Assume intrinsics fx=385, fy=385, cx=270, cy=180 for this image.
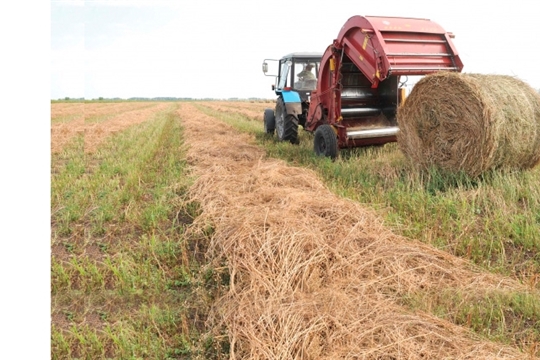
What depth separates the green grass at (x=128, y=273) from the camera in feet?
8.22

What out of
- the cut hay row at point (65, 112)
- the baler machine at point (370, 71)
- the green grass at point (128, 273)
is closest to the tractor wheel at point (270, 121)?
the baler machine at point (370, 71)

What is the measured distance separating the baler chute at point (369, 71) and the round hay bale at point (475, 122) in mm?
852

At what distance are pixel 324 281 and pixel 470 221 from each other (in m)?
2.05

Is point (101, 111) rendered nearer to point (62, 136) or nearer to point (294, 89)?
point (62, 136)

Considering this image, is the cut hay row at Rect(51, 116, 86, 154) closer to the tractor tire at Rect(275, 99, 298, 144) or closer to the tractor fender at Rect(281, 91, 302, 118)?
the tractor tire at Rect(275, 99, 298, 144)

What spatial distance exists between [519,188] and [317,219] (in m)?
2.75

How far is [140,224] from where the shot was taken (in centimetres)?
457

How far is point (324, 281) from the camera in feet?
9.99


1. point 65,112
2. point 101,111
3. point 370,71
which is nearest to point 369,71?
point 370,71

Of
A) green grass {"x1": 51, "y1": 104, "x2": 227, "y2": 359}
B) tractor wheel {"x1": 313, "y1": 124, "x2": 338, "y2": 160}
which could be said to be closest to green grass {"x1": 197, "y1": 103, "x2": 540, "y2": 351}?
tractor wheel {"x1": 313, "y1": 124, "x2": 338, "y2": 160}

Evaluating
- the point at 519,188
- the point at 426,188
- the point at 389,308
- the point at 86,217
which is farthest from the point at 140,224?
the point at 519,188

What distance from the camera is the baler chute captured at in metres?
6.30

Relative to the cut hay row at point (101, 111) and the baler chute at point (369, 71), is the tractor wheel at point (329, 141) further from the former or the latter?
the cut hay row at point (101, 111)

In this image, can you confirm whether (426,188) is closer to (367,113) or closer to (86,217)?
(367,113)
